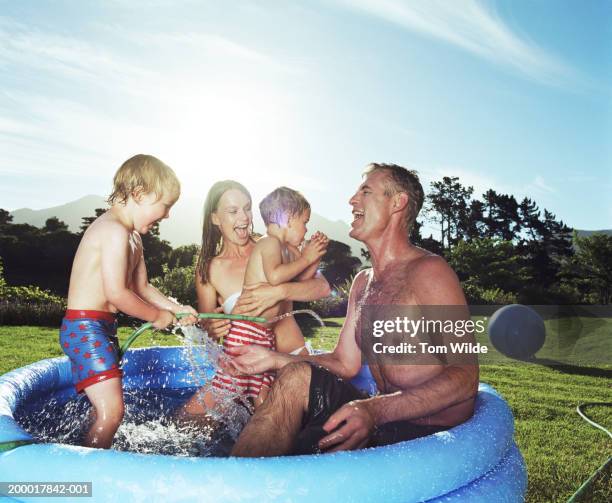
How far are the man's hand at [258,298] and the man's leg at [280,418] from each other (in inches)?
38.3

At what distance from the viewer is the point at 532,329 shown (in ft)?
34.4

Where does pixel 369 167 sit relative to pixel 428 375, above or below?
above

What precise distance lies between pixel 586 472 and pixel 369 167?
10.2ft

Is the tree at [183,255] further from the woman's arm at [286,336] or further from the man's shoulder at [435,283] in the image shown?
the man's shoulder at [435,283]

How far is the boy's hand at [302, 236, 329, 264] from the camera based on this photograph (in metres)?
3.72

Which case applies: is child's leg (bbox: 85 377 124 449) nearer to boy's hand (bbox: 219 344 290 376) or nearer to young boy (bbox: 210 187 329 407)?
boy's hand (bbox: 219 344 290 376)

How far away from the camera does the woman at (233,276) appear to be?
378 centimetres

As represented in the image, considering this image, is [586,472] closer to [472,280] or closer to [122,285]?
[122,285]

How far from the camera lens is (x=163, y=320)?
3.20 metres

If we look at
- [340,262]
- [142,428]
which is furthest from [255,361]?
[340,262]

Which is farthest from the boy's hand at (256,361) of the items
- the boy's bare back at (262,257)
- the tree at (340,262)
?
the tree at (340,262)

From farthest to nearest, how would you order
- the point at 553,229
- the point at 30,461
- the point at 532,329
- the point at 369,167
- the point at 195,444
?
1. the point at 553,229
2. the point at 532,329
3. the point at 195,444
4. the point at 369,167
5. the point at 30,461

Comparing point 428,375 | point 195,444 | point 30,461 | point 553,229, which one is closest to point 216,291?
point 195,444

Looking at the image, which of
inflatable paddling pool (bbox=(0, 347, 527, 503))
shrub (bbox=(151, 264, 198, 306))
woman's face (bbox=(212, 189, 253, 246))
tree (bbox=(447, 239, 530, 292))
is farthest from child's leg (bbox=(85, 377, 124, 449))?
tree (bbox=(447, 239, 530, 292))
